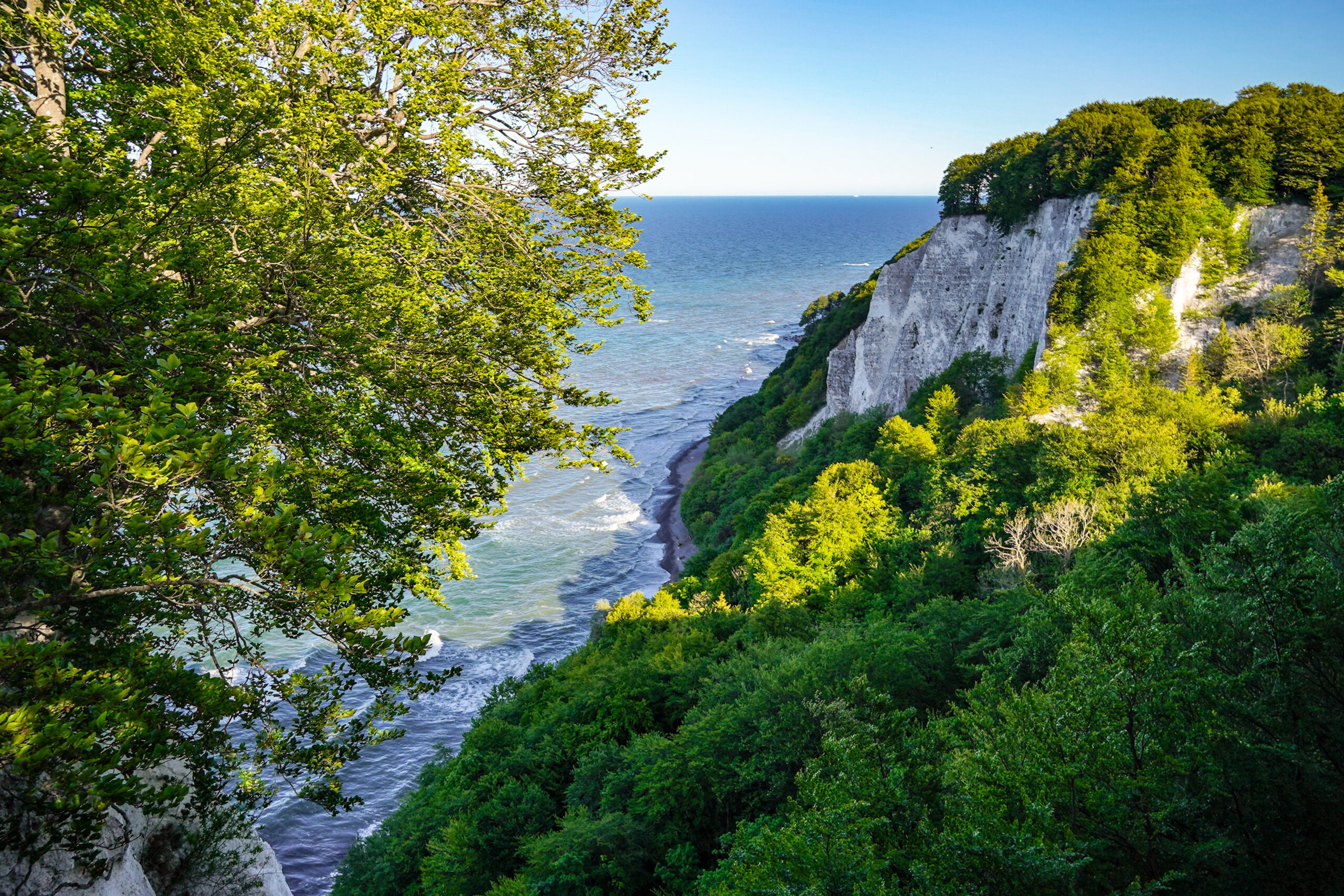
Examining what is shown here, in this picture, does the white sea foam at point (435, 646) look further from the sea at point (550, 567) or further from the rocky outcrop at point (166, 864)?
the rocky outcrop at point (166, 864)

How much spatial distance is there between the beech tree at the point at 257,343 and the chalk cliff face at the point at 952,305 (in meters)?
37.6

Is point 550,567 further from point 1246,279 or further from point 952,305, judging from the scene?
point 1246,279

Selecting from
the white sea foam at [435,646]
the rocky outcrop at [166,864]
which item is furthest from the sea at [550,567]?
the rocky outcrop at [166,864]

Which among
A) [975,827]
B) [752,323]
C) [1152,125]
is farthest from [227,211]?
[752,323]

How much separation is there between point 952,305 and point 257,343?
5309 cm

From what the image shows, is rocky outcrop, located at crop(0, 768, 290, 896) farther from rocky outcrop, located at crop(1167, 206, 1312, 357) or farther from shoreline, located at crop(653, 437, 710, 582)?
rocky outcrop, located at crop(1167, 206, 1312, 357)

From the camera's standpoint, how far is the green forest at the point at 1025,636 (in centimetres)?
1113

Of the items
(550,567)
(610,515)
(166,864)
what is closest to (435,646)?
(550,567)

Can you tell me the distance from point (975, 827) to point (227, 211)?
12.8 meters

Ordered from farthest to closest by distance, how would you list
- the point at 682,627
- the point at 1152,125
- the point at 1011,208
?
the point at 1011,208
the point at 1152,125
the point at 682,627

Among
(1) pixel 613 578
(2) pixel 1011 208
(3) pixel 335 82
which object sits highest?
(2) pixel 1011 208

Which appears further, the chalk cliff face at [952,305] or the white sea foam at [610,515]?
the white sea foam at [610,515]

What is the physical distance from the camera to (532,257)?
11.4 metres

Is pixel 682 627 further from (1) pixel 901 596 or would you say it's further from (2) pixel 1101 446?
(2) pixel 1101 446
